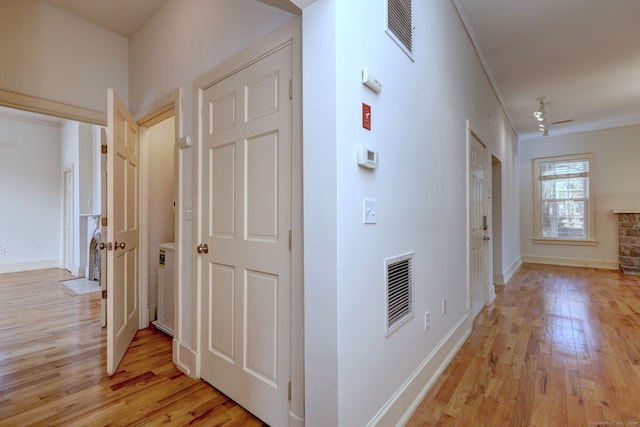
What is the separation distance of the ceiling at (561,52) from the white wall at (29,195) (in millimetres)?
7886

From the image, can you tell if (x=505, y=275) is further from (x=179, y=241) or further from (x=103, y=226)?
(x=103, y=226)

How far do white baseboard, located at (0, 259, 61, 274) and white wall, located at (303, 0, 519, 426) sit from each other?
7.40 meters

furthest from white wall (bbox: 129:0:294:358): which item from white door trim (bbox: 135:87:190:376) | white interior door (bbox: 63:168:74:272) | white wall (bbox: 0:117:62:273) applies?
white wall (bbox: 0:117:62:273)

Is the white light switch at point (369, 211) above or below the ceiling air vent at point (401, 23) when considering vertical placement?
below

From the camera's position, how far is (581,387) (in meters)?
1.94

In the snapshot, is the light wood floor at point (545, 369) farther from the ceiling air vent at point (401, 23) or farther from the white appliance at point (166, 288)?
the white appliance at point (166, 288)

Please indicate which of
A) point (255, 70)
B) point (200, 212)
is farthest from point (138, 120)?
point (255, 70)

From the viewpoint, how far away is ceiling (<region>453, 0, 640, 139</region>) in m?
2.61

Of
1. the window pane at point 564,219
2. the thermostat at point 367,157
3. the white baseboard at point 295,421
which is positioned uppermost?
the thermostat at point 367,157

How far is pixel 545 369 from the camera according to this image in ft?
7.17

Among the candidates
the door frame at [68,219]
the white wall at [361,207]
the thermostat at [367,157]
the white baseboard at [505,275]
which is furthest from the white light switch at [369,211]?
the door frame at [68,219]

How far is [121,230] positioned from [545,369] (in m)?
3.42

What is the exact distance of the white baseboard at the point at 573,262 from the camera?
6121 mm

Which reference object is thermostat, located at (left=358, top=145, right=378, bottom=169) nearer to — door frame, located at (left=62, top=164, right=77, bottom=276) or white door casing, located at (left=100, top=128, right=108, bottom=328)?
white door casing, located at (left=100, top=128, right=108, bottom=328)
